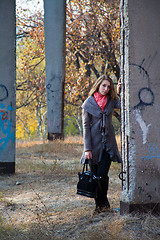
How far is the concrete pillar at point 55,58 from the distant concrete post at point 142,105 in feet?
29.4

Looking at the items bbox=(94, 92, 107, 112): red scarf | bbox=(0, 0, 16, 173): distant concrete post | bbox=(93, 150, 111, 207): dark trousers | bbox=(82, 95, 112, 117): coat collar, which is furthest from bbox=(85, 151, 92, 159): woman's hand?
bbox=(0, 0, 16, 173): distant concrete post

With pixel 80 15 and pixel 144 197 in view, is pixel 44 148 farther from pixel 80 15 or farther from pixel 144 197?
pixel 144 197

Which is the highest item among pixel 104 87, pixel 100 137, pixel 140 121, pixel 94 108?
pixel 104 87

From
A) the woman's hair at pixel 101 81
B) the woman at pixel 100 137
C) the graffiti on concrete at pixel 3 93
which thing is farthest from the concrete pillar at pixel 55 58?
the woman at pixel 100 137

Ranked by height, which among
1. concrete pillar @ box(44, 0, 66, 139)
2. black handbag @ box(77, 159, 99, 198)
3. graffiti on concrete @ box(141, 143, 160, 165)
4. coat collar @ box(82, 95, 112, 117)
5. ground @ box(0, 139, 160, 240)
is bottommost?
ground @ box(0, 139, 160, 240)

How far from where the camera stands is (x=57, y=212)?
4414 millimetres

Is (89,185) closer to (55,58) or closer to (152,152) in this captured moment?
(152,152)

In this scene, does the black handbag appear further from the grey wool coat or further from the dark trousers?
the grey wool coat

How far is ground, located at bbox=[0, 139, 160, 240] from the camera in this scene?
3404 mm

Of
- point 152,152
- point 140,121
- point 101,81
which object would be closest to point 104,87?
point 101,81

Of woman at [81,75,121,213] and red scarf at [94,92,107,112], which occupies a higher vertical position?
red scarf at [94,92,107,112]

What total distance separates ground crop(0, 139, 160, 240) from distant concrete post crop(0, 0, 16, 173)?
0.55m

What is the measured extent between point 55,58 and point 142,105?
30.8 feet

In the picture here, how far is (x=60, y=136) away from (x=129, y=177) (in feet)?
31.7
